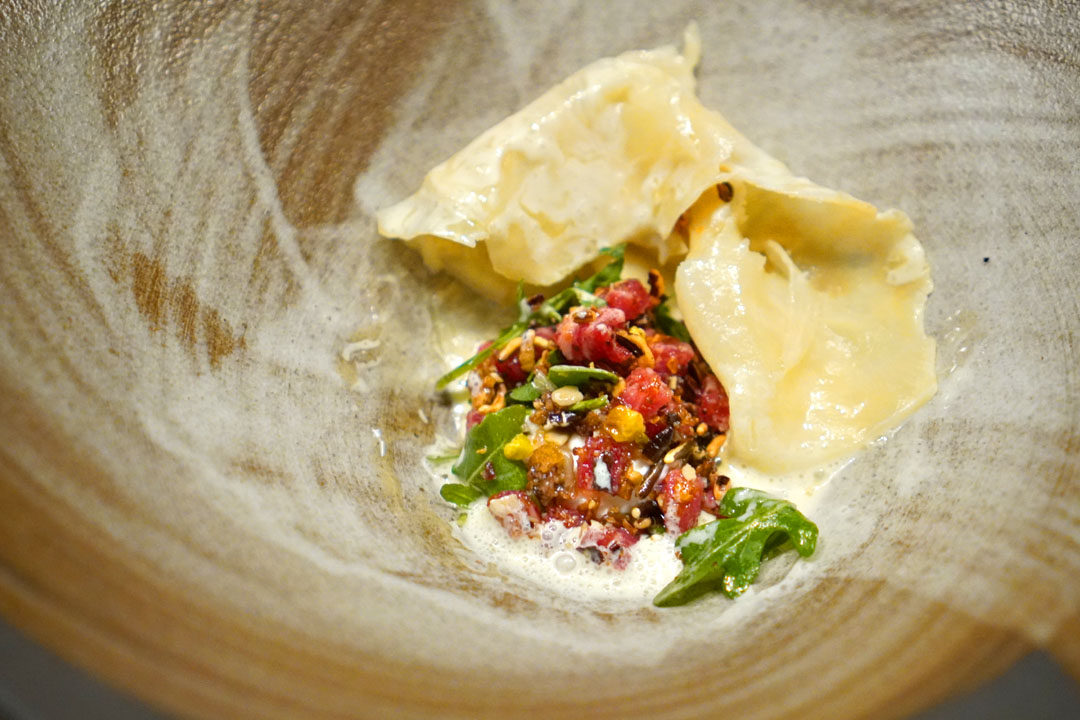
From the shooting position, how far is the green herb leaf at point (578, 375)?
1.85 m

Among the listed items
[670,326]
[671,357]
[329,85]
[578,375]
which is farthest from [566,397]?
[329,85]

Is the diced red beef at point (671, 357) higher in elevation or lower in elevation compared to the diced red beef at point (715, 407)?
higher

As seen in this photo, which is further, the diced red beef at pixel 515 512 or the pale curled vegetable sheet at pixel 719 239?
the pale curled vegetable sheet at pixel 719 239

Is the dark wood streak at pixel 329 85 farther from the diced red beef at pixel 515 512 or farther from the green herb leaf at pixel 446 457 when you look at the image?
the diced red beef at pixel 515 512

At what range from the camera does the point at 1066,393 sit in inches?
63.6

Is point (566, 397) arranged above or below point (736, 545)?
above

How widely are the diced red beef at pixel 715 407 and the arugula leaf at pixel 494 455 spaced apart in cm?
46

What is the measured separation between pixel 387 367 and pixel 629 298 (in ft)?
2.16

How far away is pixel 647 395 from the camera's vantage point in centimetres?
182

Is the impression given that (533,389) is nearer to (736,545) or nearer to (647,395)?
(647,395)

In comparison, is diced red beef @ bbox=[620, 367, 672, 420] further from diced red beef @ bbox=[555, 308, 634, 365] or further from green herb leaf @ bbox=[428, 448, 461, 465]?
green herb leaf @ bbox=[428, 448, 461, 465]

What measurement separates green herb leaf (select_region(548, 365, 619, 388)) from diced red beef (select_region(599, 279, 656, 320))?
0.19m

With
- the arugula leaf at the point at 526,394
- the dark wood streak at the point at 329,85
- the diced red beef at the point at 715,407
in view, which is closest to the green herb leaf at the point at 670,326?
the diced red beef at the point at 715,407

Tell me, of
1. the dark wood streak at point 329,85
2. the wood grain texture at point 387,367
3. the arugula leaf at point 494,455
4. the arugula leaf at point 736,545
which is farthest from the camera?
the dark wood streak at point 329,85
